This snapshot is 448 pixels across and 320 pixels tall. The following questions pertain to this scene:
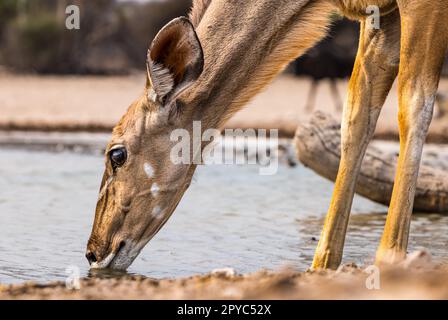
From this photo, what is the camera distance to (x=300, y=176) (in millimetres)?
9539

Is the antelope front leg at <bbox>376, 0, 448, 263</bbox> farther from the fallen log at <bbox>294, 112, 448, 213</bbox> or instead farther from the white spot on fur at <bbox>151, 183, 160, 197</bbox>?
the fallen log at <bbox>294, 112, 448, 213</bbox>

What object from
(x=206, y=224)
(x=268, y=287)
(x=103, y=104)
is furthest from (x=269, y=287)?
(x=103, y=104)

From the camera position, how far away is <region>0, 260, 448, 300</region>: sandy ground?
11.7ft

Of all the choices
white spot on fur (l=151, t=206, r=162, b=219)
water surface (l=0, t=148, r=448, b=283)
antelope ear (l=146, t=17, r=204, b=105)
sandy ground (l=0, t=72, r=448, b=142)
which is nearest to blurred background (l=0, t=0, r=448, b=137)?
sandy ground (l=0, t=72, r=448, b=142)

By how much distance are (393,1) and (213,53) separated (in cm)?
89

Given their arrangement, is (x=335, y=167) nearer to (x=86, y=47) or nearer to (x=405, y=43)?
(x=405, y=43)

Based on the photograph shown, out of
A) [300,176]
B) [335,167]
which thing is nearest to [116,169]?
[335,167]

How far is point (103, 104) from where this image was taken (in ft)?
61.2

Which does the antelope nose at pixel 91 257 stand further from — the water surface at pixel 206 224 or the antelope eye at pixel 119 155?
the antelope eye at pixel 119 155

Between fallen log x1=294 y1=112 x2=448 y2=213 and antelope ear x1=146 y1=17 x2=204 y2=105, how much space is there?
2.65 metres

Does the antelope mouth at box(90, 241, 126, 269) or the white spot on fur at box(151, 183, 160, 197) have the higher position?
the white spot on fur at box(151, 183, 160, 197)

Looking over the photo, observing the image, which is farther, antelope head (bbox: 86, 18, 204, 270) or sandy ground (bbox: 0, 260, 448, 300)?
antelope head (bbox: 86, 18, 204, 270)

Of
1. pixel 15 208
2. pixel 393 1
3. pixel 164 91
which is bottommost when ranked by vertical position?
pixel 15 208

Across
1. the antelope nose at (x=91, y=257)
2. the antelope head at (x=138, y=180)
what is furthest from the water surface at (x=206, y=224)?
the antelope head at (x=138, y=180)
